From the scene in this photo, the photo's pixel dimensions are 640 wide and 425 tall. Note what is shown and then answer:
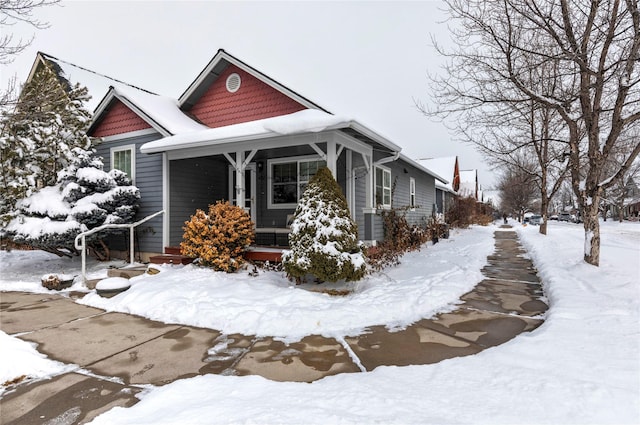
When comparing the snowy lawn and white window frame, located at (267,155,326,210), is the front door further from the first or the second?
the snowy lawn

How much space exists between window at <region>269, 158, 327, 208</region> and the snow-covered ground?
11.6ft

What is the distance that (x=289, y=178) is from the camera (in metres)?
9.63

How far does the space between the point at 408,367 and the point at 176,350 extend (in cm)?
255

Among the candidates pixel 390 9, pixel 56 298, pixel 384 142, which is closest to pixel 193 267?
pixel 56 298

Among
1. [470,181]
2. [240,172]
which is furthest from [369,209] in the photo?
[470,181]

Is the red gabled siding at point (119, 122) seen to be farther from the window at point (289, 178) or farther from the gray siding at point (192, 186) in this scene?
the window at point (289, 178)

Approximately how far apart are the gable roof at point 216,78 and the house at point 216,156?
Answer: 0.03 m

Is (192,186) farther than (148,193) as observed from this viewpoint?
Yes

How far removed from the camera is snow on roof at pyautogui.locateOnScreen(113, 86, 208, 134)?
29.2ft

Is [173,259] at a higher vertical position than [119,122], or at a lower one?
lower

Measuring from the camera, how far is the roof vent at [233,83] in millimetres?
9984

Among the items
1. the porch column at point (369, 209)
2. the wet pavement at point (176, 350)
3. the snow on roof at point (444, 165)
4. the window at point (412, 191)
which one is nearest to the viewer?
the wet pavement at point (176, 350)

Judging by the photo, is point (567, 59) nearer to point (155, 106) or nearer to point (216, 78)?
point (216, 78)

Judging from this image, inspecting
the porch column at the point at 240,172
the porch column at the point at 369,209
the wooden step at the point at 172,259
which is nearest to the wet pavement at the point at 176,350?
the wooden step at the point at 172,259
